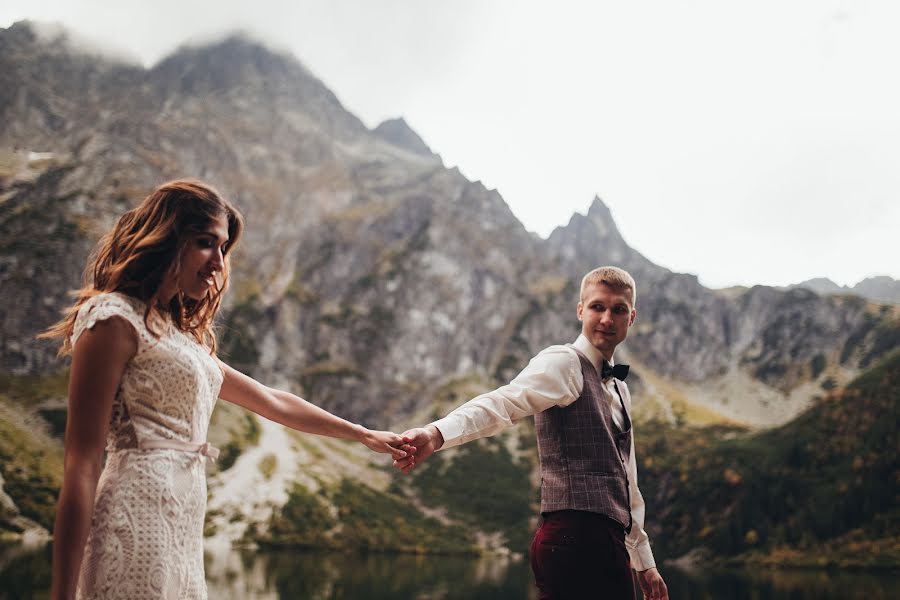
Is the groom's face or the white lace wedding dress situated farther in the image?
the groom's face

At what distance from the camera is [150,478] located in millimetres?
3395

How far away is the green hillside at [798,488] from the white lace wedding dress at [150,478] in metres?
124

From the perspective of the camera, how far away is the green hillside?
367ft

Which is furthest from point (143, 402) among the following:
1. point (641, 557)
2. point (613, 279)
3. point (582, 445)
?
point (641, 557)

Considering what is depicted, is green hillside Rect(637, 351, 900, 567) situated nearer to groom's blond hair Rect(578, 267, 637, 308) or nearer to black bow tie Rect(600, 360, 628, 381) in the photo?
black bow tie Rect(600, 360, 628, 381)

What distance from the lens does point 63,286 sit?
493 ft

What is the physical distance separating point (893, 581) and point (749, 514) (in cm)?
3696

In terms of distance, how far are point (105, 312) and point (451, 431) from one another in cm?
264

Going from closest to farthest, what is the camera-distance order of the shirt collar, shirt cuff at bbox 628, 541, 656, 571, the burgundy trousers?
1. the burgundy trousers
2. the shirt collar
3. shirt cuff at bbox 628, 541, 656, 571

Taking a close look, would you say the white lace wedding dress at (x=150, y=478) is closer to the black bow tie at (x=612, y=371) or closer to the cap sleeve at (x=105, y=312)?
the cap sleeve at (x=105, y=312)

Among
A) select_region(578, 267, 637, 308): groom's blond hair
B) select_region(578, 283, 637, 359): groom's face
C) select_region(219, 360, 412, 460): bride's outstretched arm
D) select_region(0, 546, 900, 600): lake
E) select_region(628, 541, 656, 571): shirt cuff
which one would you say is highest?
select_region(578, 267, 637, 308): groom's blond hair

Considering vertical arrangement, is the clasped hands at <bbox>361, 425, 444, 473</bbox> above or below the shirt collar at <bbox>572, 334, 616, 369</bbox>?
below

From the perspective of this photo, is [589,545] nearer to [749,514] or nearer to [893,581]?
[893,581]

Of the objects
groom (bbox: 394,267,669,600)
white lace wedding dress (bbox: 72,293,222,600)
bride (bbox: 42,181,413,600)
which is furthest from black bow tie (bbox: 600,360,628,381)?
white lace wedding dress (bbox: 72,293,222,600)
